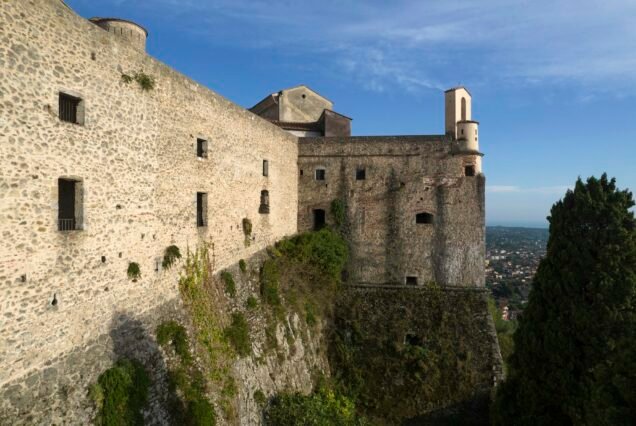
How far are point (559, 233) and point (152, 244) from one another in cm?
1106

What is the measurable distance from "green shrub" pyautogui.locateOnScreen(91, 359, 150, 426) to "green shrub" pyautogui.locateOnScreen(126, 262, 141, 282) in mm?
1737

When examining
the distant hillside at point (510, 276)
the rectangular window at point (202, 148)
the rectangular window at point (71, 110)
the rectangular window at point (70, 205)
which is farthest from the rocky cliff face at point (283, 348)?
the distant hillside at point (510, 276)

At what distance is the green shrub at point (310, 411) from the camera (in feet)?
41.2

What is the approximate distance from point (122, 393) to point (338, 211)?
12940mm

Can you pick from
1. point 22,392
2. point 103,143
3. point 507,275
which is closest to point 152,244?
point 103,143

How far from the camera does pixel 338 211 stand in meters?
19.6

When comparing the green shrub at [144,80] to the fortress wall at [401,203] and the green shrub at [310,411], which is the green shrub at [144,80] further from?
the fortress wall at [401,203]

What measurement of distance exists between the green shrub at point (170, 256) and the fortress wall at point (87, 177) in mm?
173

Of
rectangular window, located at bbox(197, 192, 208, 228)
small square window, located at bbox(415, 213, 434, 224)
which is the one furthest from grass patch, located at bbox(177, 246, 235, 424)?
small square window, located at bbox(415, 213, 434, 224)

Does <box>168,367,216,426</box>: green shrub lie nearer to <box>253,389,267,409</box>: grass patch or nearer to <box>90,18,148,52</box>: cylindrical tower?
<box>253,389,267,409</box>: grass patch

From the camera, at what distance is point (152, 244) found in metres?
9.79

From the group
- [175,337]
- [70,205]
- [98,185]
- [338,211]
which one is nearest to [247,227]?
[175,337]

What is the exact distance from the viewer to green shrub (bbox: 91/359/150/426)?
7734 millimetres

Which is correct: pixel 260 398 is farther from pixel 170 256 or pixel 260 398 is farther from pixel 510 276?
pixel 510 276
